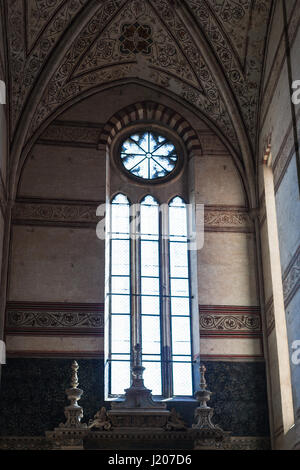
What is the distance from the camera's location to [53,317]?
13.2 metres

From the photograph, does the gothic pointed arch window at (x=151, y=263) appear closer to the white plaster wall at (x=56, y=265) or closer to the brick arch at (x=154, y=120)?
the brick arch at (x=154, y=120)

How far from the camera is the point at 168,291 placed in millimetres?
13953

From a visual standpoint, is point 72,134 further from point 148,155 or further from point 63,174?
point 148,155

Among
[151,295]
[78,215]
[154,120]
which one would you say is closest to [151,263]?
[151,295]

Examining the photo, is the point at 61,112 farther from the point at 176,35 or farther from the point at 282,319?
the point at 282,319

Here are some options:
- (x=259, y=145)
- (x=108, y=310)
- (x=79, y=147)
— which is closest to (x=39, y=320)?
(x=108, y=310)

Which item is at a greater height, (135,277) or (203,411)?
(135,277)

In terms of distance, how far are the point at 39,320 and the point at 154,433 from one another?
2.49 meters

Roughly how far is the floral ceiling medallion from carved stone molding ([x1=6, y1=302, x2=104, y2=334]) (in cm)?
456

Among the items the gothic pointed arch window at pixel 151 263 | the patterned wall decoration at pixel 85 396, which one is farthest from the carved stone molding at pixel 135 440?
the gothic pointed arch window at pixel 151 263

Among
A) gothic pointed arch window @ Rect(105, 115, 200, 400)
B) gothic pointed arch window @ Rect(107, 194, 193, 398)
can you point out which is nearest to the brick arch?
gothic pointed arch window @ Rect(105, 115, 200, 400)

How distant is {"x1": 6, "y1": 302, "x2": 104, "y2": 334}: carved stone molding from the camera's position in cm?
1308

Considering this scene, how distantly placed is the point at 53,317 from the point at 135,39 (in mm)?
5017
